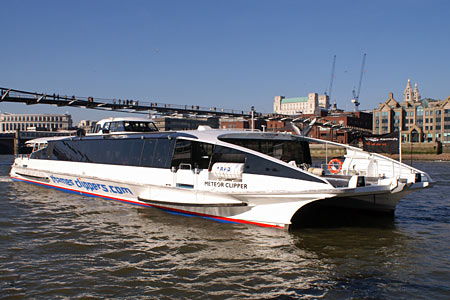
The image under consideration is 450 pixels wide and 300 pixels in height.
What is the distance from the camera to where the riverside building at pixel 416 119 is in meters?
99.4

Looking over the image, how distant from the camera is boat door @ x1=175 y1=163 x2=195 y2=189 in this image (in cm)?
1251

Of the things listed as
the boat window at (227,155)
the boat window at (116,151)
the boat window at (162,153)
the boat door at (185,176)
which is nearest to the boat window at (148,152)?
the boat window at (116,151)

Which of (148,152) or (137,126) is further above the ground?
(137,126)

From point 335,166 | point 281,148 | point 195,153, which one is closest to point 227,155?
point 195,153

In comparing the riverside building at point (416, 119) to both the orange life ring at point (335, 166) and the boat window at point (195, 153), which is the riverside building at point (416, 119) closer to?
the orange life ring at point (335, 166)

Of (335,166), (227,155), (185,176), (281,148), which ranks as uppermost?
(281,148)

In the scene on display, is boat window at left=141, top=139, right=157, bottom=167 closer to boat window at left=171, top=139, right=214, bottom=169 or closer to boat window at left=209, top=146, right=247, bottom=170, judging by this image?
boat window at left=171, top=139, right=214, bottom=169

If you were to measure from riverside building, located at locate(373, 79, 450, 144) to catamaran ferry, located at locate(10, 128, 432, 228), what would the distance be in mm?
90819

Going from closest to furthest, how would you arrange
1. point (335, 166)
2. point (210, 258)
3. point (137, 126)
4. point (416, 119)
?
point (210, 258) < point (335, 166) < point (137, 126) < point (416, 119)

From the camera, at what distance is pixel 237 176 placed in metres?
11.5

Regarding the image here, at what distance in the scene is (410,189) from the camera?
11625 millimetres

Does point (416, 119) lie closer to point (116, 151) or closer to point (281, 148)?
point (281, 148)

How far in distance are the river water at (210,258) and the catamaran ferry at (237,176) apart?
2.43 feet

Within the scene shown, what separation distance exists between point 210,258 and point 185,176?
3.98 metres
